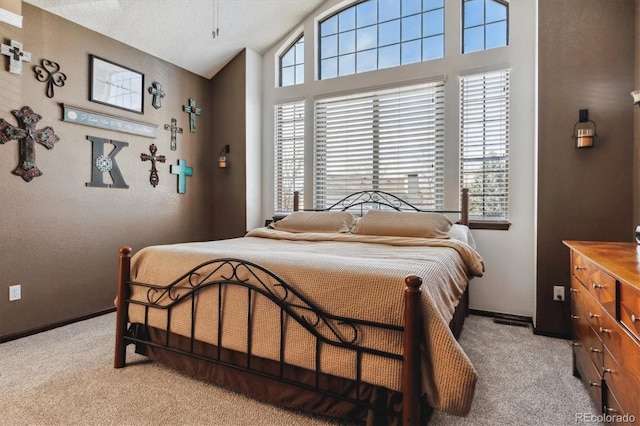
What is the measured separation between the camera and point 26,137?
2691mm

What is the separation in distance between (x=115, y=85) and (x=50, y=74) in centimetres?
56

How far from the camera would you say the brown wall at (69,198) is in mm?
2650

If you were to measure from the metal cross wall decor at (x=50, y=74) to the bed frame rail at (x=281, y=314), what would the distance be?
1.84 meters

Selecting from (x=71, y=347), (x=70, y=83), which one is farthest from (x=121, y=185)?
(x=71, y=347)

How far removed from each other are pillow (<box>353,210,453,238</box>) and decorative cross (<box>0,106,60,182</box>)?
2.68m

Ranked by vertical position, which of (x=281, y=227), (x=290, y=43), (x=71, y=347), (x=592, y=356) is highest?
(x=290, y=43)

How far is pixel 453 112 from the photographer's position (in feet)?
11.0

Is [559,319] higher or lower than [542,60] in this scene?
lower

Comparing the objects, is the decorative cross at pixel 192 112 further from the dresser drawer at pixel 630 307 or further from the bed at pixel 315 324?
the dresser drawer at pixel 630 307

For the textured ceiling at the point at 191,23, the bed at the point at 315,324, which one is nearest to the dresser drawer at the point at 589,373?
the bed at the point at 315,324

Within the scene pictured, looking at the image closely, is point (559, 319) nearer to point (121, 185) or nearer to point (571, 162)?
point (571, 162)

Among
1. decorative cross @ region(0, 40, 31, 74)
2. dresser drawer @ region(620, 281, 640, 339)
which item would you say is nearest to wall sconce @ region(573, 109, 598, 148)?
dresser drawer @ region(620, 281, 640, 339)

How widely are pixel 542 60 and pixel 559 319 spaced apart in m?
2.03

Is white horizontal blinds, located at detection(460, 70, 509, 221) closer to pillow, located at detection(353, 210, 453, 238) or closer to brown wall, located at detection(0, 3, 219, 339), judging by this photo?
pillow, located at detection(353, 210, 453, 238)
